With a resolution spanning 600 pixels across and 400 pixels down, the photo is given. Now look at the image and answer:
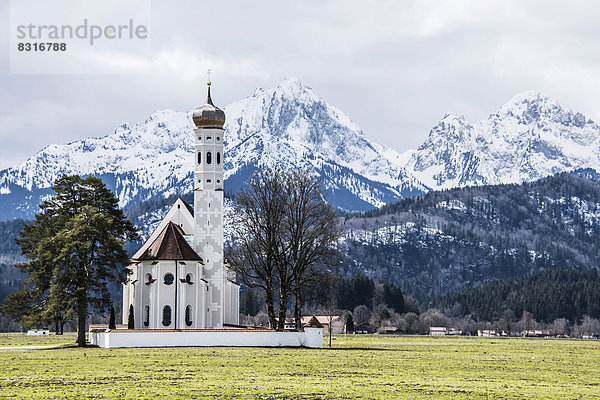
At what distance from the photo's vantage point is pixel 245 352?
68500 mm

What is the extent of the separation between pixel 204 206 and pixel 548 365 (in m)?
46.8

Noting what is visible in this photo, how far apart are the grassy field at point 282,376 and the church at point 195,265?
89.6 ft

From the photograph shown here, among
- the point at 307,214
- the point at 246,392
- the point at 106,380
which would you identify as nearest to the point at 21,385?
the point at 106,380

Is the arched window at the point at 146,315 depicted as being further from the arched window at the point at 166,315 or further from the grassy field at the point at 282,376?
the grassy field at the point at 282,376

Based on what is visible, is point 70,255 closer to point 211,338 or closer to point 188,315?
point 211,338

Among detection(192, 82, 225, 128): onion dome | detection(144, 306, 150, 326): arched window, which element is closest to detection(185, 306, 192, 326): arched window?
detection(144, 306, 150, 326): arched window

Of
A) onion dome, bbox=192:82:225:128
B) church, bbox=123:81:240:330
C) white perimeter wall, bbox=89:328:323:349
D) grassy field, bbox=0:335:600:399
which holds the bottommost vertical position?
grassy field, bbox=0:335:600:399

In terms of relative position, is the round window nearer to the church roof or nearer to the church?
the church

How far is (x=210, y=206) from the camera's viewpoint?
10119cm

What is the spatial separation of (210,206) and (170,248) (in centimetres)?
647

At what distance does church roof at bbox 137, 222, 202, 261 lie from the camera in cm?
9725

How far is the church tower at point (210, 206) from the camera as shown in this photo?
100m

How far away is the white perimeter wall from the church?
54.1ft

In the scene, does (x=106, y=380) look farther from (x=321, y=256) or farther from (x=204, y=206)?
(x=204, y=206)
